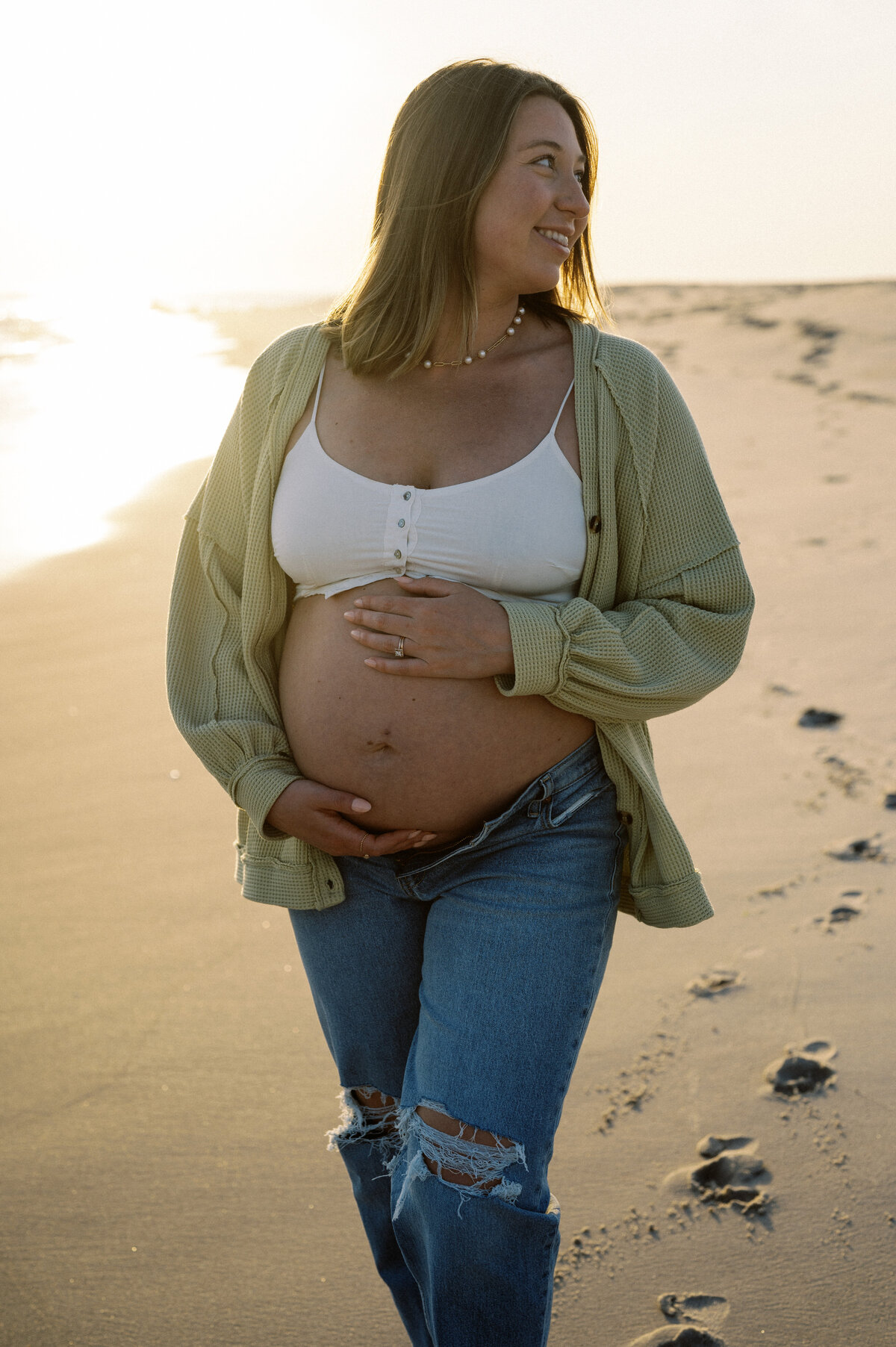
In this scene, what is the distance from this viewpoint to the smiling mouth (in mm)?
→ 1850

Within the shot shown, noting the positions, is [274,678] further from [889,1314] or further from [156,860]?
[156,860]

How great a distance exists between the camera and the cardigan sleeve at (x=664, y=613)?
67.2 inches

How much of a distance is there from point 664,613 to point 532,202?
2.16 feet

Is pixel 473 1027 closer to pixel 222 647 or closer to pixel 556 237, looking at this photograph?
pixel 222 647

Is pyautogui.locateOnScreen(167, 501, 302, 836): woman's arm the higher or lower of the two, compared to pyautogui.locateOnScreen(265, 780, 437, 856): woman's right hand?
higher

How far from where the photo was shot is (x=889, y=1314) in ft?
6.63

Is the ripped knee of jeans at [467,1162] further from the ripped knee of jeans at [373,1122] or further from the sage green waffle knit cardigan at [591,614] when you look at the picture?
the sage green waffle knit cardigan at [591,614]

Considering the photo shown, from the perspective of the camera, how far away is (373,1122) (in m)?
1.88

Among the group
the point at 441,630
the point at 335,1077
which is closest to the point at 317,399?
the point at 441,630

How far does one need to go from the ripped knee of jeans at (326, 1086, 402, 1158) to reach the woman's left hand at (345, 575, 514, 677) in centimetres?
68

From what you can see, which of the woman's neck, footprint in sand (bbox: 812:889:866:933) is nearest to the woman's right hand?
the woman's neck

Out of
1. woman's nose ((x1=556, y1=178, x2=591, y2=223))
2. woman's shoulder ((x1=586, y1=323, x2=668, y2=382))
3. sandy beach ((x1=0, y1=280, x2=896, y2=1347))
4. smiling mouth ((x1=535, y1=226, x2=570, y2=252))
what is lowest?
sandy beach ((x1=0, y1=280, x2=896, y2=1347))

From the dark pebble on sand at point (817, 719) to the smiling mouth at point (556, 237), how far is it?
9.32 ft

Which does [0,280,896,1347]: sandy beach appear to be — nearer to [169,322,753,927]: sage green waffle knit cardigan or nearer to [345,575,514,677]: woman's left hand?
[169,322,753,927]: sage green waffle knit cardigan
